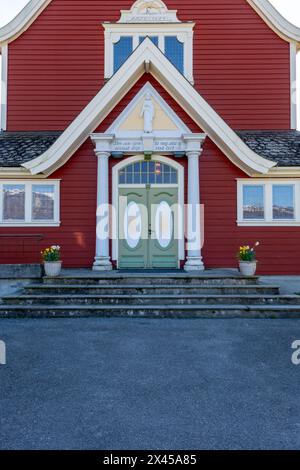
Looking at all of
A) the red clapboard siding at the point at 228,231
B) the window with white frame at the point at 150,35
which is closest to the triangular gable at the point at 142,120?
the red clapboard siding at the point at 228,231

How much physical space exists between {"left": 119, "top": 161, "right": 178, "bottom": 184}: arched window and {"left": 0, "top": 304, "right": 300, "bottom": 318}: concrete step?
4.76m

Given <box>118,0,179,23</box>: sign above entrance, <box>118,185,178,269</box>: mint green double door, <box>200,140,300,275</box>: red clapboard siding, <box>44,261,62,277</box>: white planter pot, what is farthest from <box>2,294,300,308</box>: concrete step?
<box>118,0,179,23</box>: sign above entrance

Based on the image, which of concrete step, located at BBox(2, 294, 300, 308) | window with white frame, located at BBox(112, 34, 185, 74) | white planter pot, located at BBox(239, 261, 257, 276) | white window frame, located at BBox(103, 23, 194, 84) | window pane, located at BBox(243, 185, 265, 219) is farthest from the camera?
window with white frame, located at BBox(112, 34, 185, 74)

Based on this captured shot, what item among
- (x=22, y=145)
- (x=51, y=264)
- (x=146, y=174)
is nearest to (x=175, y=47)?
(x=146, y=174)

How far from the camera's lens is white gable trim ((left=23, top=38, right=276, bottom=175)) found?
9.82 m

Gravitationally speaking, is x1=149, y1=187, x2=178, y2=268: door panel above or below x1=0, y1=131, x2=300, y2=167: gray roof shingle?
below

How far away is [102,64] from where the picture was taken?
41.4ft

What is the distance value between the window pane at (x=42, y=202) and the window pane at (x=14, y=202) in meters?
0.37

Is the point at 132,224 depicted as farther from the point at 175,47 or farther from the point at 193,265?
the point at 175,47

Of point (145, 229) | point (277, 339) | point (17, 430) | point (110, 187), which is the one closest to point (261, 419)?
point (17, 430)

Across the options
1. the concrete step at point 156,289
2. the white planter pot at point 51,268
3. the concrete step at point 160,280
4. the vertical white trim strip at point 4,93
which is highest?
the vertical white trim strip at point 4,93

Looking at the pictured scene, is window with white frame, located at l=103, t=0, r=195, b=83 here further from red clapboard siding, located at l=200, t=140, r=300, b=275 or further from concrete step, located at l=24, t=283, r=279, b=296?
concrete step, located at l=24, t=283, r=279, b=296

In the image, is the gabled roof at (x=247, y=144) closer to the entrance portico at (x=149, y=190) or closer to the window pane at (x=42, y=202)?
the window pane at (x=42, y=202)

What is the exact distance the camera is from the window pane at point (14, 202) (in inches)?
425
